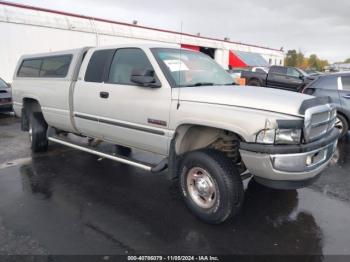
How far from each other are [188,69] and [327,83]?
17.1 ft

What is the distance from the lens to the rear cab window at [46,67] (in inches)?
213

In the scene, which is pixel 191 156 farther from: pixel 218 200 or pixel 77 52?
pixel 77 52

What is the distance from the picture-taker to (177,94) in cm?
367

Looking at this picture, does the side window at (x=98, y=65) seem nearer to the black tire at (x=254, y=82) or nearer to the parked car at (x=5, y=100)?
the parked car at (x=5, y=100)

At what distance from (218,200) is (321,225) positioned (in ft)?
4.16

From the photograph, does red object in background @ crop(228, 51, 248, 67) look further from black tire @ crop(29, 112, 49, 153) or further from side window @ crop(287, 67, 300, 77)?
black tire @ crop(29, 112, 49, 153)

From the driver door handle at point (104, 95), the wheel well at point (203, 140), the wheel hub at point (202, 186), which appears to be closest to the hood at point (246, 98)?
the wheel well at point (203, 140)

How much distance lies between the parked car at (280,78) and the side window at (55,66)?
1300 centimetres

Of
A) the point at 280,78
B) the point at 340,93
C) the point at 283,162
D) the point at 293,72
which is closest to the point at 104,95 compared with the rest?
the point at 283,162

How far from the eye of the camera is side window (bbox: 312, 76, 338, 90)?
25.2ft

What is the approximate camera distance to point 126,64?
4434 millimetres

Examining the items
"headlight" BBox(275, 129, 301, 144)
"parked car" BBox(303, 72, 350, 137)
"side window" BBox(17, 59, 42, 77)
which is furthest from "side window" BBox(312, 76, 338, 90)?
"side window" BBox(17, 59, 42, 77)

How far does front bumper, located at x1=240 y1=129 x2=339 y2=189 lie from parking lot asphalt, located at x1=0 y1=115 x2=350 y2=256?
25.8 inches

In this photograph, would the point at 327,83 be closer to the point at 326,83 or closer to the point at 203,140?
the point at 326,83
